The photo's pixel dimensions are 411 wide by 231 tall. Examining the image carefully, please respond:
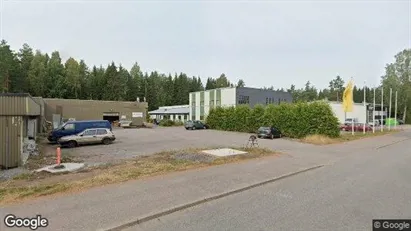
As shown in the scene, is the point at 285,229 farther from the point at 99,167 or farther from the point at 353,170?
the point at 99,167

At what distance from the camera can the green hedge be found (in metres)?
32.6

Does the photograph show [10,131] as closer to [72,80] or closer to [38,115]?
[38,115]

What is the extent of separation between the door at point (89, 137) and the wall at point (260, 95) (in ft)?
121

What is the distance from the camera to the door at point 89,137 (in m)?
25.9

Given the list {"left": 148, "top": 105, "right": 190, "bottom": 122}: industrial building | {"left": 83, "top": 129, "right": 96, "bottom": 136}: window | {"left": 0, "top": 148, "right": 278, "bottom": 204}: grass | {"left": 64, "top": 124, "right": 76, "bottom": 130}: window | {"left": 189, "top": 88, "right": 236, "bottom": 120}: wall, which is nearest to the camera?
{"left": 0, "top": 148, "right": 278, "bottom": 204}: grass

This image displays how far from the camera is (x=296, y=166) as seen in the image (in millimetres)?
14523

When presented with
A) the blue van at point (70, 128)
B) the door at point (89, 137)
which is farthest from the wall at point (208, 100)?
the door at point (89, 137)

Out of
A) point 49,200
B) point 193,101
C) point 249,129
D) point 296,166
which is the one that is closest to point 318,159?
point 296,166

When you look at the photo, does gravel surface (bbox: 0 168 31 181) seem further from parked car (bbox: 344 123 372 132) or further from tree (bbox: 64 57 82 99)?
tree (bbox: 64 57 82 99)

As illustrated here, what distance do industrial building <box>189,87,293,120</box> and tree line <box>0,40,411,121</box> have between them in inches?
214

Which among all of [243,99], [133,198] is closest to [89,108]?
[243,99]

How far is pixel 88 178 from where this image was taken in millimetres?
11172

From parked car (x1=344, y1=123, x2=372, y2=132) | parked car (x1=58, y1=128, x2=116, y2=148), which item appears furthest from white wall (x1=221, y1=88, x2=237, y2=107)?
parked car (x1=58, y1=128, x2=116, y2=148)

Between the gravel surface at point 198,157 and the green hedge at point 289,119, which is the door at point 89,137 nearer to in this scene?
the gravel surface at point 198,157
